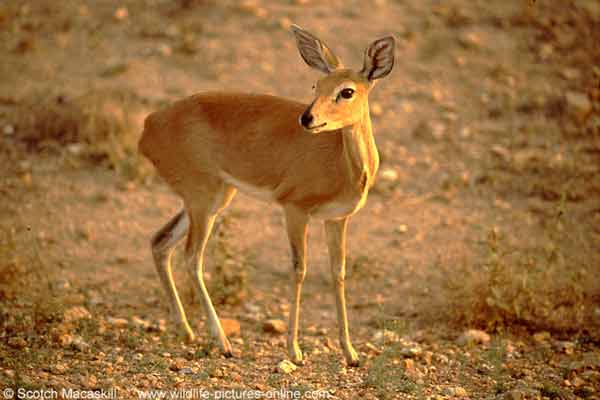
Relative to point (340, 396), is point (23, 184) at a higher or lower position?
lower

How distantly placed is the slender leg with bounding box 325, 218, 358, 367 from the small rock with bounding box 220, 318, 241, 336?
1008mm

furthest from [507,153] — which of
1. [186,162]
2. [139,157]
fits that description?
[186,162]

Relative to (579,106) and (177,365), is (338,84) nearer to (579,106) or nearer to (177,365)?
(177,365)

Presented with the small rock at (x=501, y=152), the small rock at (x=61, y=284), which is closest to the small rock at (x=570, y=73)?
the small rock at (x=501, y=152)

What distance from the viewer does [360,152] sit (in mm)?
6562

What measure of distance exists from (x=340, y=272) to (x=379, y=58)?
1.71 meters

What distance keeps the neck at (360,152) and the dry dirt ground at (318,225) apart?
4.40ft

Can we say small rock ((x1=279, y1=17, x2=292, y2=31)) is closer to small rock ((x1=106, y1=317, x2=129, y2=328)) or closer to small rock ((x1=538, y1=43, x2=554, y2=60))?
small rock ((x1=538, y1=43, x2=554, y2=60))

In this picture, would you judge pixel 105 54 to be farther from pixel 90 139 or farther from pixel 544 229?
pixel 544 229

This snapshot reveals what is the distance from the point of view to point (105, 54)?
13008 millimetres

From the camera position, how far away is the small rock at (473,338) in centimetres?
743

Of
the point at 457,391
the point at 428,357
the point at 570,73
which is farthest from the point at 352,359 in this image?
the point at 570,73

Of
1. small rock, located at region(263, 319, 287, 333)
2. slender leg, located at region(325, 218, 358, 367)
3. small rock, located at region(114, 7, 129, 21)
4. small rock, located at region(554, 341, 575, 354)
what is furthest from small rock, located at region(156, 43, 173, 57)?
small rock, located at region(554, 341, 575, 354)

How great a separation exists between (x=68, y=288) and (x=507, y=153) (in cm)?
555
